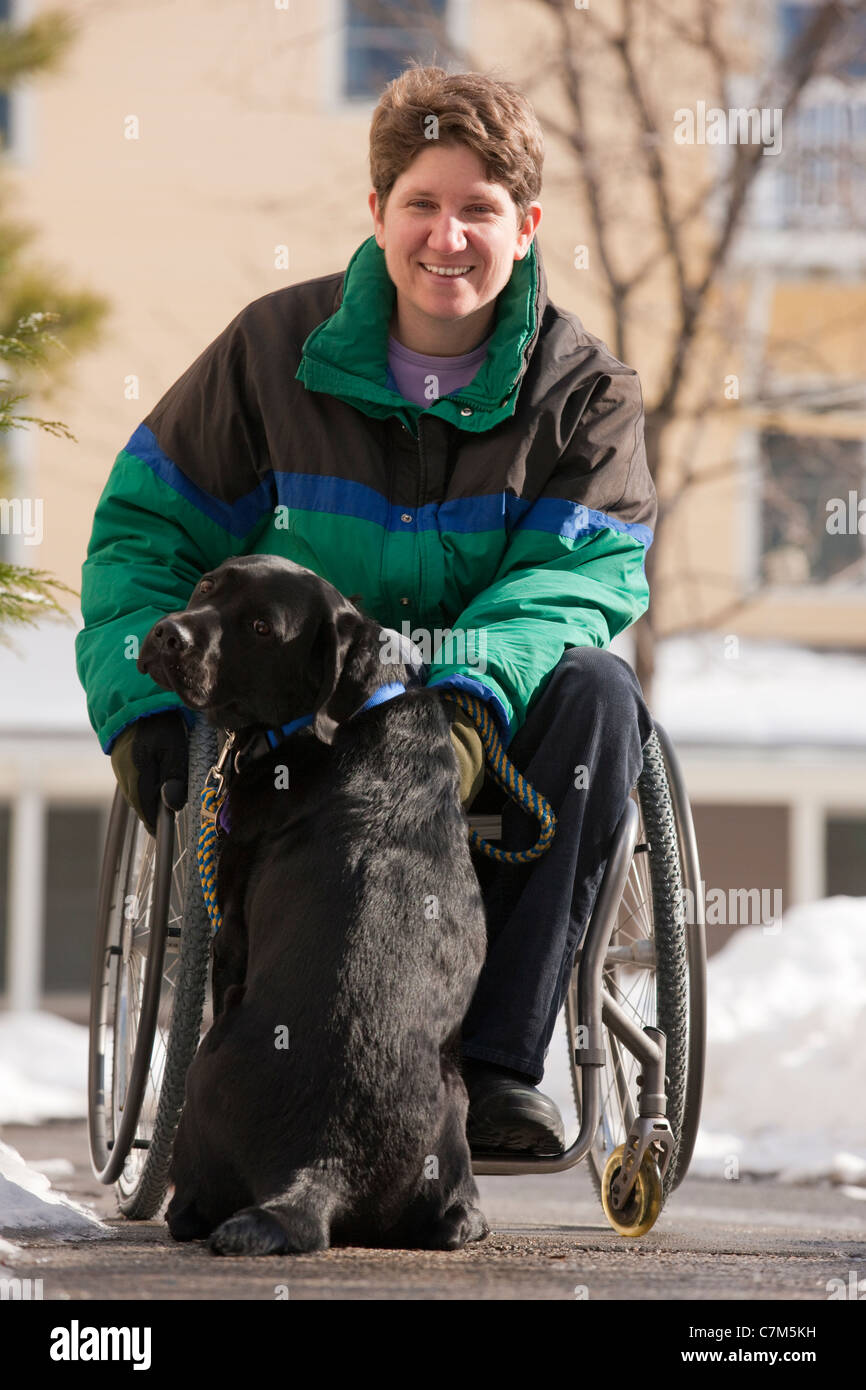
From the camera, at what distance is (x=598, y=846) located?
3137mm

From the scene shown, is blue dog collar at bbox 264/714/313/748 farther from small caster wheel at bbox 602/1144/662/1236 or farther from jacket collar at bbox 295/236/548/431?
small caster wheel at bbox 602/1144/662/1236

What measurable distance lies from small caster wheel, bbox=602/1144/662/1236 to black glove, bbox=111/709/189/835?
3.31 feet

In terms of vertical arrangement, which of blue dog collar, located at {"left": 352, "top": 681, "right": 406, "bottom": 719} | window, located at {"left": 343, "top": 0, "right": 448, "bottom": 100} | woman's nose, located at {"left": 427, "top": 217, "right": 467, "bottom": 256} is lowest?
blue dog collar, located at {"left": 352, "top": 681, "right": 406, "bottom": 719}

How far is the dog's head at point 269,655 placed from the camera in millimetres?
2840

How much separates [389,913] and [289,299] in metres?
1.38

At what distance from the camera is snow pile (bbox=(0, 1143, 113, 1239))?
2936 millimetres

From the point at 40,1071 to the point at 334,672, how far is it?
582cm

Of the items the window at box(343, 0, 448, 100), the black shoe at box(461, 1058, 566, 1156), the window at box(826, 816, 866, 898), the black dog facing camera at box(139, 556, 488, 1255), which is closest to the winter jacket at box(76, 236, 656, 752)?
the black dog facing camera at box(139, 556, 488, 1255)

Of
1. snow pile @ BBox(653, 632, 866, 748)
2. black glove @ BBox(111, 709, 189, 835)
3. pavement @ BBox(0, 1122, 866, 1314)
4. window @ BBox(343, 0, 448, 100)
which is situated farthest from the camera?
window @ BBox(343, 0, 448, 100)

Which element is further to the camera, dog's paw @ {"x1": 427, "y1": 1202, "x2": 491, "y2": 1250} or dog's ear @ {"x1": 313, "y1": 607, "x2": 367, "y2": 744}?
dog's ear @ {"x1": 313, "y1": 607, "x2": 367, "y2": 744}

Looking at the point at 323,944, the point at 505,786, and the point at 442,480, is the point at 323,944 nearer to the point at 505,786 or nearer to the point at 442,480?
the point at 505,786

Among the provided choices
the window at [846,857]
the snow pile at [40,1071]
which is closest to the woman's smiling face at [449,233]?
the snow pile at [40,1071]

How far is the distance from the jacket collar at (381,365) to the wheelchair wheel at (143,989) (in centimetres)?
69

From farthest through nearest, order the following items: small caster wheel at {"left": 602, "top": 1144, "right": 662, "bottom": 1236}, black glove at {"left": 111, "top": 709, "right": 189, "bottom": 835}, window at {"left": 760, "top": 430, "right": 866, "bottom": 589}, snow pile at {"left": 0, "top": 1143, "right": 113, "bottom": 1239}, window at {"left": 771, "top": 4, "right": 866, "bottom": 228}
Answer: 1. window at {"left": 760, "top": 430, "right": 866, "bottom": 589}
2. window at {"left": 771, "top": 4, "right": 866, "bottom": 228}
3. black glove at {"left": 111, "top": 709, "right": 189, "bottom": 835}
4. small caster wheel at {"left": 602, "top": 1144, "right": 662, "bottom": 1236}
5. snow pile at {"left": 0, "top": 1143, "right": 113, "bottom": 1239}
